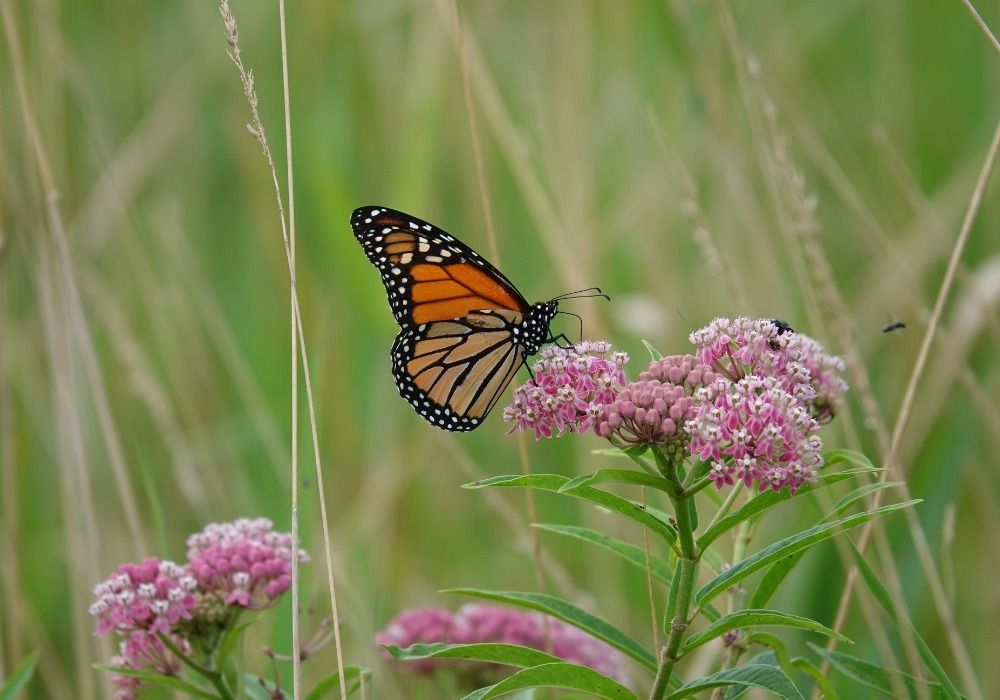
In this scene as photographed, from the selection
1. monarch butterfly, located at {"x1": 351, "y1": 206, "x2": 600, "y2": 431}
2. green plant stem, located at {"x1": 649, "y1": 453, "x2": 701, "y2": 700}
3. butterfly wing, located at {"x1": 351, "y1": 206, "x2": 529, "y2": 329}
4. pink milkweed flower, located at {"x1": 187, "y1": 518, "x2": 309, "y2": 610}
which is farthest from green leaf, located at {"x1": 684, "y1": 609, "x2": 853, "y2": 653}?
butterfly wing, located at {"x1": 351, "y1": 206, "x2": 529, "y2": 329}

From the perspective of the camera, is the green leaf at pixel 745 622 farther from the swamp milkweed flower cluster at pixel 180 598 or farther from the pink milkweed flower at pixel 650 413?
the swamp milkweed flower cluster at pixel 180 598

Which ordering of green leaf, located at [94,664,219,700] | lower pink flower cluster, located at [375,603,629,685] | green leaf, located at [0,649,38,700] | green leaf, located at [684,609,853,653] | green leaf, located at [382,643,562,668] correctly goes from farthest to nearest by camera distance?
lower pink flower cluster, located at [375,603,629,685]
green leaf, located at [0,649,38,700]
green leaf, located at [94,664,219,700]
green leaf, located at [382,643,562,668]
green leaf, located at [684,609,853,653]

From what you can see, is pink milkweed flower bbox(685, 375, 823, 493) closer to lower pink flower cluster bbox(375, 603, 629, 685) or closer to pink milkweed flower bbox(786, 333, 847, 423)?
pink milkweed flower bbox(786, 333, 847, 423)

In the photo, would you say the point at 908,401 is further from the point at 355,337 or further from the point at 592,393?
the point at 355,337

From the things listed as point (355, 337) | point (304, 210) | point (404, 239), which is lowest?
point (404, 239)

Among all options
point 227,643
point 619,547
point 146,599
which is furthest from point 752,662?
point 146,599

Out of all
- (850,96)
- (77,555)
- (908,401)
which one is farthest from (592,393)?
(850,96)
